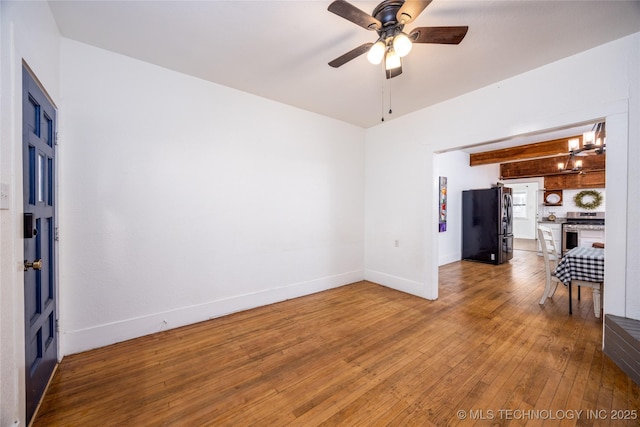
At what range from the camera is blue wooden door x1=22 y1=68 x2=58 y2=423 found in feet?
4.84

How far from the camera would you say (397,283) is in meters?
3.98

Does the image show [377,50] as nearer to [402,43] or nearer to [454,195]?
[402,43]

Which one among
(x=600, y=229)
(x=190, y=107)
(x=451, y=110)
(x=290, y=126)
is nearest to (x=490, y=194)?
(x=600, y=229)

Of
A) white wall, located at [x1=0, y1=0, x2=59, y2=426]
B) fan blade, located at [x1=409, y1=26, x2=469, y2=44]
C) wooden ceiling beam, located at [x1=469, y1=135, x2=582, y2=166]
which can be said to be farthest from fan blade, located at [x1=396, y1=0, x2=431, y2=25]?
wooden ceiling beam, located at [x1=469, y1=135, x2=582, y2=166]

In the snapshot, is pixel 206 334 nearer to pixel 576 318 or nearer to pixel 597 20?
pixel 576 318

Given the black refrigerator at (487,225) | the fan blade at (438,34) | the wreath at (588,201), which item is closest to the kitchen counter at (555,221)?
the wreath at (588,201)

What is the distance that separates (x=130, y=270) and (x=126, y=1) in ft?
7.45

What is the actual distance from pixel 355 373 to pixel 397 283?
2.24 m

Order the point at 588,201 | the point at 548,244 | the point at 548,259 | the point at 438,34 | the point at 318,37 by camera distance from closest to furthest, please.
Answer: the point at 438,34 → the point at 318,37 → the point at 548,259 → the point at 548,244 → the point at 588,201

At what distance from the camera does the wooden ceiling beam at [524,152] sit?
5121 millimetres

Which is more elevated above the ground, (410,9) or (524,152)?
(524,152)

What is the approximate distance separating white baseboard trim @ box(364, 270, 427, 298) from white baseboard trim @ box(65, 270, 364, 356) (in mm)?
1020

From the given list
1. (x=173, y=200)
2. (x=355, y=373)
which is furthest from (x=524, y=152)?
(x=173, y=200)

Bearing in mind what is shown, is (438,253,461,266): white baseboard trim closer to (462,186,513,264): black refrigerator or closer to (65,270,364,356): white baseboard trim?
(462,186,513,264): black refrigerator
